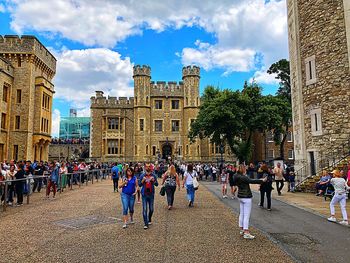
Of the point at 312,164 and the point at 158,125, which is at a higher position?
the point at 158,125

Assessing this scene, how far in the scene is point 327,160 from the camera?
1633 cm

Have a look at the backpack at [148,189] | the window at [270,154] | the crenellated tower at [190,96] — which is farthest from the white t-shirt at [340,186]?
the window at [270,154]

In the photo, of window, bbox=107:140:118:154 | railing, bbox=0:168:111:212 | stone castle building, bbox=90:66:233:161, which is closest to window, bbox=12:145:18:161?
railing, bbox=0:168:111:212

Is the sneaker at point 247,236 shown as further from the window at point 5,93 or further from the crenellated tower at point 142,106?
the crenellated tower at point 142,106

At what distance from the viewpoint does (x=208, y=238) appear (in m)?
6.72

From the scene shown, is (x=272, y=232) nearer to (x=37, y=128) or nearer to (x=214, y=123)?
(x=214, y=123)

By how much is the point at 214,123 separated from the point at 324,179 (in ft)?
56.8

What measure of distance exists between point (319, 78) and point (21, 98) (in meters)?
28.3

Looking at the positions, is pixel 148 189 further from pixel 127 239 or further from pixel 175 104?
pixel 175 104

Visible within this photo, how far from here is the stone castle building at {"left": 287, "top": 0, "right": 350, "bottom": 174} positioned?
1581cm

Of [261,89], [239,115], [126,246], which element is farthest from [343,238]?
[261,89]

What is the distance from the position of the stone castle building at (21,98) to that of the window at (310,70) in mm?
26771

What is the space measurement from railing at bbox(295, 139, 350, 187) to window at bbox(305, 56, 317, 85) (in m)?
4.24

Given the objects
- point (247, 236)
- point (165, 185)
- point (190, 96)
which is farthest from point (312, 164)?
point (190, 96)
